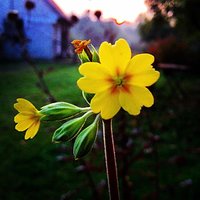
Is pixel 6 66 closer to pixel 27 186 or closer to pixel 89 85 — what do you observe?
pixel 27 186

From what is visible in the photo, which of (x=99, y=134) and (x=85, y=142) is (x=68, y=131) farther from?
(x=99, y=134)

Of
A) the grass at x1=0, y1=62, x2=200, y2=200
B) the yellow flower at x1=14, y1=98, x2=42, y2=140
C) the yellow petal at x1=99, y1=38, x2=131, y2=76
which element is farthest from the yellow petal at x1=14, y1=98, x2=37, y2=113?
the grass at x1=0, y1=62, x2=200, y2=200

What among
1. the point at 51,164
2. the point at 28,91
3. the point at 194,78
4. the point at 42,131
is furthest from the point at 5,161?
the point at 194,78

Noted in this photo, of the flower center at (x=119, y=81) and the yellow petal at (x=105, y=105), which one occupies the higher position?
the flower center at (x=119, y=81)

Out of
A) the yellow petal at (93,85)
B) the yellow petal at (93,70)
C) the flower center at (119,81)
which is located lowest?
the yellow petal at (93,85)

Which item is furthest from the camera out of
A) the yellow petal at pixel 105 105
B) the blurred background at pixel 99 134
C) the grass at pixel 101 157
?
the grass at pixel 101 157

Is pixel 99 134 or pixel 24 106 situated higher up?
pixel 99 134

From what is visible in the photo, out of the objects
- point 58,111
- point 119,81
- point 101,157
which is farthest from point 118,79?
point 101,157

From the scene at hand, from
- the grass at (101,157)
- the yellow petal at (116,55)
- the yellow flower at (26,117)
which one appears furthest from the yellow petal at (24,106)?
the grass at (101,157)

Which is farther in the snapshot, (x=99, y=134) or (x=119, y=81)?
(x=99, y=134)

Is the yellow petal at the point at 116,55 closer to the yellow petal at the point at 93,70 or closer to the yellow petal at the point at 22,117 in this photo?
the yellow petal at the point at 93,70
